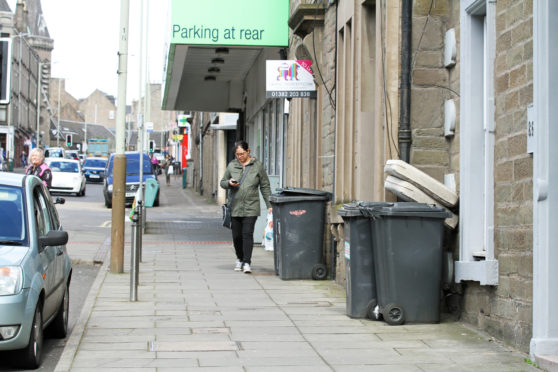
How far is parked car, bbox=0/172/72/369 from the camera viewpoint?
6305mm

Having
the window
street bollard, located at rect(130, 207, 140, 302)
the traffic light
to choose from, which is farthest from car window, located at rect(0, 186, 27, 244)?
the window

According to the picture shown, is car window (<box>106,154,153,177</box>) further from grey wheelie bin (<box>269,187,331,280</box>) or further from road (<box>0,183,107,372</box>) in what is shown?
grey wheelie bin (<box>269,187,331,280</box>)

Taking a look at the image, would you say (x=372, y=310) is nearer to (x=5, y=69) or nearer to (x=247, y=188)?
(x=247, y=188)

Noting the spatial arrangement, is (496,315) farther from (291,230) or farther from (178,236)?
(178,236)

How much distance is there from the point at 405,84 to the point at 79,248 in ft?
31.1

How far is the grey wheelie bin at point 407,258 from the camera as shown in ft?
26.5

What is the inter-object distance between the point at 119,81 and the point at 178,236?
772cm

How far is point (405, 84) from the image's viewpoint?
9.31m

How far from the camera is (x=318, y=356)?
693 cm

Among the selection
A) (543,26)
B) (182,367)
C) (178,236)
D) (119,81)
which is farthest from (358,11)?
(178,236)

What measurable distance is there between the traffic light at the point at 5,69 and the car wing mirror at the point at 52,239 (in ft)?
12.1

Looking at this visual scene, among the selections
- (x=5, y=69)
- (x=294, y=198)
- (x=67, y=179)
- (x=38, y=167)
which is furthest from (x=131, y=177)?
(x=5, y=69)

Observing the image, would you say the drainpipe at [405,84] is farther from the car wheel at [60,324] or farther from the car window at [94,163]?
the car window at [94,163]

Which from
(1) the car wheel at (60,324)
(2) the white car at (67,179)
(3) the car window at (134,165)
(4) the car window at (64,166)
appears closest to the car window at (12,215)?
(1) the car wheel at (60,324)
